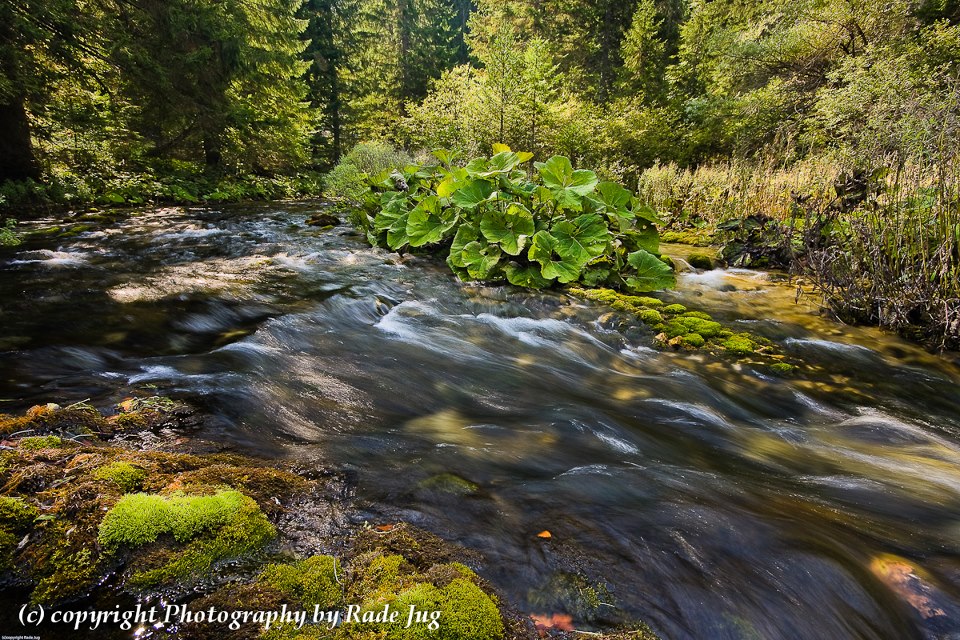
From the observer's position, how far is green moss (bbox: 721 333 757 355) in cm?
422

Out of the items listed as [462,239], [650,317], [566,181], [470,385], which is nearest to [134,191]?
[462,239]

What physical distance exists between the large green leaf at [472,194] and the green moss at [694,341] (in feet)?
9.37

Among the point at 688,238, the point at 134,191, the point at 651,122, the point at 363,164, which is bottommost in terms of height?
the point at 134,191

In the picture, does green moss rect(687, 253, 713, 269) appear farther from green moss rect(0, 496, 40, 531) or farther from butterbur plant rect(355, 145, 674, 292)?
green moss rect(0, 496, 40, 531)

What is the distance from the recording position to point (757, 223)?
779 cm

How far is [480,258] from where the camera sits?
5.70m

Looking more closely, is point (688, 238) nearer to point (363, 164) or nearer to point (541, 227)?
point (541, 227)

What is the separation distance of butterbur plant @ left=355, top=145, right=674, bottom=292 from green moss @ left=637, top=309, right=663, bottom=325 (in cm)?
90

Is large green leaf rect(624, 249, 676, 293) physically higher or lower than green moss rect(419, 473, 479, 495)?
higher

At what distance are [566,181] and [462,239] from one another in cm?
149

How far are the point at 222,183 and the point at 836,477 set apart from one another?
15.4 meters

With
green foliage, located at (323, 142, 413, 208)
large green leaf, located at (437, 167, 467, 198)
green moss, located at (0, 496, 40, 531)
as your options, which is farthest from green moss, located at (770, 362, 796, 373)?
green foliage, located at (323, 142, 413, 208)

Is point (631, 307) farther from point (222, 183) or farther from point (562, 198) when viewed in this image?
point (222, 183)

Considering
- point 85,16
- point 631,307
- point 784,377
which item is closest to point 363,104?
point 85,16
